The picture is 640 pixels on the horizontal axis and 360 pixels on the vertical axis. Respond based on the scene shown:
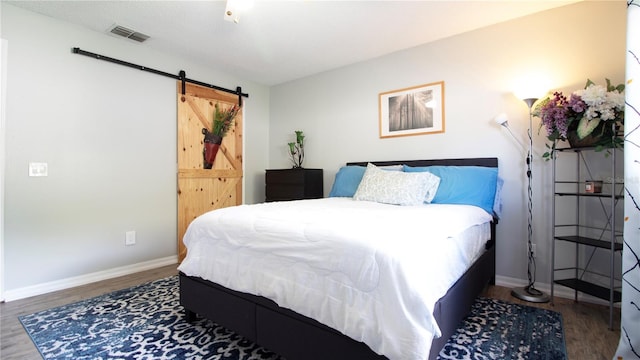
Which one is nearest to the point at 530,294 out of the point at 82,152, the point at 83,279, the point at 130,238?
the point at 130,238

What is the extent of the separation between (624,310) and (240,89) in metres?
4.19

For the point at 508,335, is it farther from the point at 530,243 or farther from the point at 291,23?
the point at 291,23

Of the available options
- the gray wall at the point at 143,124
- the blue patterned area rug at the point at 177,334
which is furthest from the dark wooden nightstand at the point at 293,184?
the blue patterned area rug at the point at 177,334

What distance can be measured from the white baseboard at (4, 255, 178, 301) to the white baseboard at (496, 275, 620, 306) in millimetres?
3400

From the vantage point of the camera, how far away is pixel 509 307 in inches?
87.1

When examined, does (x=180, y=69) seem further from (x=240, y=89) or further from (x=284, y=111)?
(x=284, y=111)

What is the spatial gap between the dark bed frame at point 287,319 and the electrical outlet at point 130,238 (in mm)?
1508

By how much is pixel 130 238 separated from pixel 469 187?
10.8 ft

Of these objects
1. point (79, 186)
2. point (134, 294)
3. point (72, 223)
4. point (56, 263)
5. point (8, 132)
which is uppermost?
point (8, 132)

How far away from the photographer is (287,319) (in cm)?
139

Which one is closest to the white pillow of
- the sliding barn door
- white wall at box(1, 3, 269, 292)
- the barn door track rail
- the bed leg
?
the bed leg

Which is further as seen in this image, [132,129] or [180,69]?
[180,69]

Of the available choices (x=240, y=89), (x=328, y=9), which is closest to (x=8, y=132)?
(x=240, y=89)

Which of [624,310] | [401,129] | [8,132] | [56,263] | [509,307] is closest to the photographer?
[624,310]
